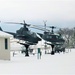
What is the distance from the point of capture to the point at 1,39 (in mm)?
30141

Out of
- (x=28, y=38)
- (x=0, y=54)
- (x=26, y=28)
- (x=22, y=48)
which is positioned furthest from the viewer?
(x=22, y=48)

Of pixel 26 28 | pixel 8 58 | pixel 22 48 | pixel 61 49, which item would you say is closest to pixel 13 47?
pixel 22 48

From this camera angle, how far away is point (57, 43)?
205 feet

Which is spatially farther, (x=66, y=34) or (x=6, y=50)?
(x=66, y=34)

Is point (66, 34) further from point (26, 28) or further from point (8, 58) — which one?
point (8, 58)

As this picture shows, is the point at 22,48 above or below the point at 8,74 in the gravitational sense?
below

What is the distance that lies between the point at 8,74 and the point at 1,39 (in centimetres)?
1473

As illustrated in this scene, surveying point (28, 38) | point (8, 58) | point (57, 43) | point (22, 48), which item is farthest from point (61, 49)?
point (8, 58)

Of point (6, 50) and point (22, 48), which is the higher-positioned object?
point (6, 50)

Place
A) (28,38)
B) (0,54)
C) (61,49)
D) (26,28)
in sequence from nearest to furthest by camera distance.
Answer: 1. (0,54)
2. (28,38)
3. (26,28)
4. (61,49)

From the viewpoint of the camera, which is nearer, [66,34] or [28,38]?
[28,38]

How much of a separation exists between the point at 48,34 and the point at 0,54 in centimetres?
3488

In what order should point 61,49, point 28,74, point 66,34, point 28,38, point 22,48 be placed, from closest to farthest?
point 28,74
point 28,38
point 22,48
point 61,49
point 66,34

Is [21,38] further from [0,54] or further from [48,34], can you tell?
[0,54]
